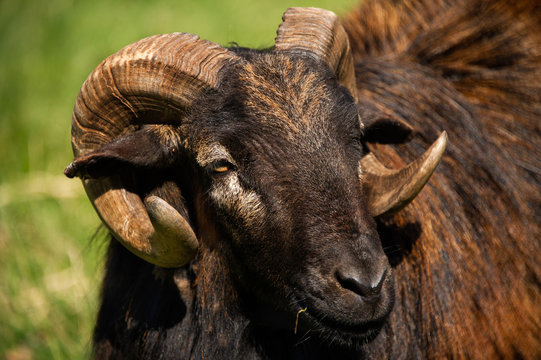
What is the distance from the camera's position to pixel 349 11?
643 cm

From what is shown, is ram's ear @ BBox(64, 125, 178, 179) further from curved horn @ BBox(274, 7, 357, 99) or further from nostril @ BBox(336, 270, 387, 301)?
nostril @ BBox(336, 270, 387, 301)

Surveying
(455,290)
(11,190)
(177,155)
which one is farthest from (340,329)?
(11,190)

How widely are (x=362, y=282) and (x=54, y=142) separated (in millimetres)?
8633

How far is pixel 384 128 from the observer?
4195mm

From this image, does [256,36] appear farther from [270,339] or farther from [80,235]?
[270,339]

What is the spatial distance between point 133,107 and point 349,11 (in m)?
3.48

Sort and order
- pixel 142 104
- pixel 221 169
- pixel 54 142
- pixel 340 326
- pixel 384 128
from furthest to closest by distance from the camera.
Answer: pixel 54 142
pixel 384 128
pixel 142 104
pixel 221 169
pixel 340 326

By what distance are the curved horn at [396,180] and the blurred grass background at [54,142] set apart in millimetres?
1949

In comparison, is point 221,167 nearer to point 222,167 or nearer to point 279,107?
point 222,167

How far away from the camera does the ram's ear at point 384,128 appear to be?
411cm

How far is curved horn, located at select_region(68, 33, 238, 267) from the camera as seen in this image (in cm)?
358

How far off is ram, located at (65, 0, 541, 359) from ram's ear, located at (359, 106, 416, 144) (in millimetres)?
12

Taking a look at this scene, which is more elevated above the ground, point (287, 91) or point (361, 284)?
point (287, 91)

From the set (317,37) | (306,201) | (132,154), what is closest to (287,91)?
(317,37)
